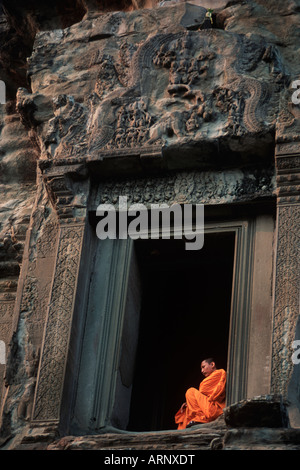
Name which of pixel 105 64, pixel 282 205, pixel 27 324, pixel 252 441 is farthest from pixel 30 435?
pixel 105 64

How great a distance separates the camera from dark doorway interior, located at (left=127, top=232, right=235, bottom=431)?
37.2ft

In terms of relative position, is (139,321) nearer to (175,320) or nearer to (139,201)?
(139,201)

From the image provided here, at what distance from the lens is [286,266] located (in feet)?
33.2

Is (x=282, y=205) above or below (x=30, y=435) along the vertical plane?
above

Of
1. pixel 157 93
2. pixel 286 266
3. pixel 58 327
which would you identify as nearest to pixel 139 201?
pixel 157 93

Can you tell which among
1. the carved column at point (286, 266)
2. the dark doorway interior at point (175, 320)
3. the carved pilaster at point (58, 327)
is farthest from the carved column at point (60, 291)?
the carved column at point (286, 266)

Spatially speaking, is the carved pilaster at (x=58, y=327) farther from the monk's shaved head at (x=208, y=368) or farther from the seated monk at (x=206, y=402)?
the monk's shaved head at (x=208, y=368)

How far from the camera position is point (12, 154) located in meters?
12.8

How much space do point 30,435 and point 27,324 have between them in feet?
4.04

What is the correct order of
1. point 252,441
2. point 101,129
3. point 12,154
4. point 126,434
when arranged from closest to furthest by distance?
point 252,441 < point 126,434 < point 101,129 < point 12,154

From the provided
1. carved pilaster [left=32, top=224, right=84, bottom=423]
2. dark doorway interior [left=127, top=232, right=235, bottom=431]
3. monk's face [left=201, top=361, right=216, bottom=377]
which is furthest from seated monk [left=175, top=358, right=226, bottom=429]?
carved pilaster [left=32, top=224, right=84, bottom=423]

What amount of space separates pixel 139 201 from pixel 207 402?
1959 millimetres

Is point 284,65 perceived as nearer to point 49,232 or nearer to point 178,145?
point 178,145

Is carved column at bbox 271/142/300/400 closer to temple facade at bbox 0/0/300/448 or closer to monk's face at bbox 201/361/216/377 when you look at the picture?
temple facade at bbox 0/0/300/448
